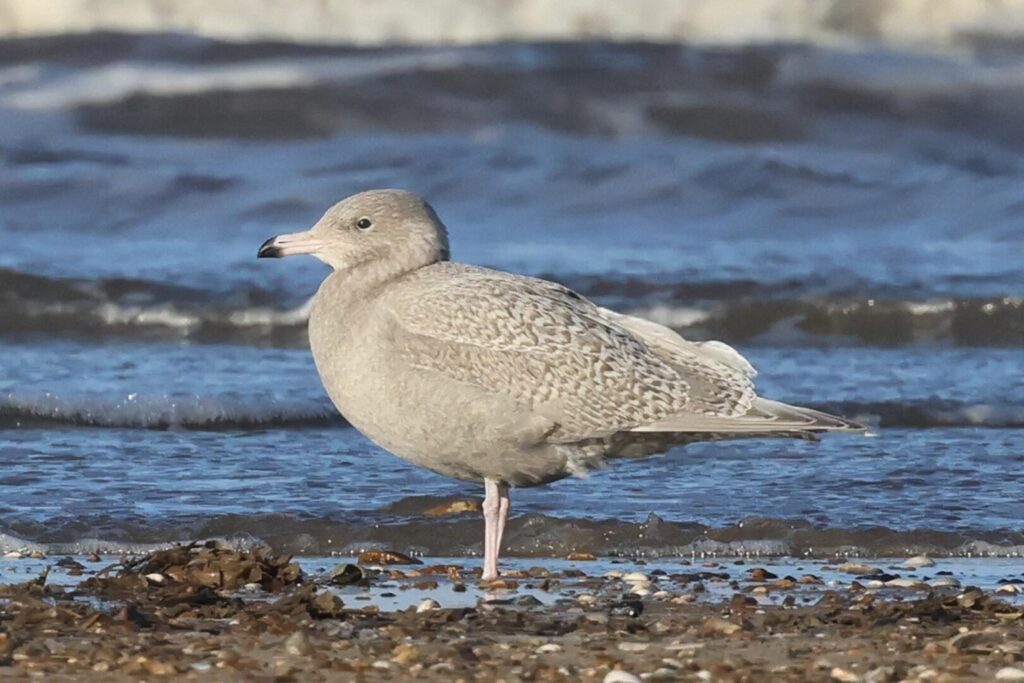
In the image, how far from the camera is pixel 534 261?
11.6m

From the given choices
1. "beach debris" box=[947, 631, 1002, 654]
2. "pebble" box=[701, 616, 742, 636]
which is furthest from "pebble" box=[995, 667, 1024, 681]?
"pebble" box=[701, 616, 742, 636]

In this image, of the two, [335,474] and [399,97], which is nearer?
[335,474]

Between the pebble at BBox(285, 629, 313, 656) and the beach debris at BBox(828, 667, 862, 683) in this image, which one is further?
the pebble at BBox(285, 629, 313, 656)

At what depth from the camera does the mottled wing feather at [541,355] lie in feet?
18.1

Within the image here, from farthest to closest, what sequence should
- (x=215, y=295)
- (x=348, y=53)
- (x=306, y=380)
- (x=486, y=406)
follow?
(x=348, y=53) → (x=215, y=295) → (x=306, y=380) → (x=486, y=406)

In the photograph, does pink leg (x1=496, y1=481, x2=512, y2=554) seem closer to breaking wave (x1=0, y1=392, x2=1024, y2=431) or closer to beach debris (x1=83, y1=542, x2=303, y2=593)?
beach debris (x1=83, y1=542, x2=303, y2=593)

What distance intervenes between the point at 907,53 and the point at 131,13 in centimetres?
752

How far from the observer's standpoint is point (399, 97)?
17234 mm

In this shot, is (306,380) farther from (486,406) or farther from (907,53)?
(907,53)

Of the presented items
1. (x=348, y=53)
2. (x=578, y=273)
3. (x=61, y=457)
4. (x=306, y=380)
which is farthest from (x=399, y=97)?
(x=61, y=457)

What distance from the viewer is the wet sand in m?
4.17

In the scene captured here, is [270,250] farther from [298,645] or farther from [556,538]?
[298,645]

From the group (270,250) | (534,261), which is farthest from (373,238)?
(534,261)

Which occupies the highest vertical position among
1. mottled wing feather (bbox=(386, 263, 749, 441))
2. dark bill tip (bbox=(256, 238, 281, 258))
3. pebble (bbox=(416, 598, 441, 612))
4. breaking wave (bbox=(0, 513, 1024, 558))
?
dark bill tip (bbox=(256, 238, 281, 258))
